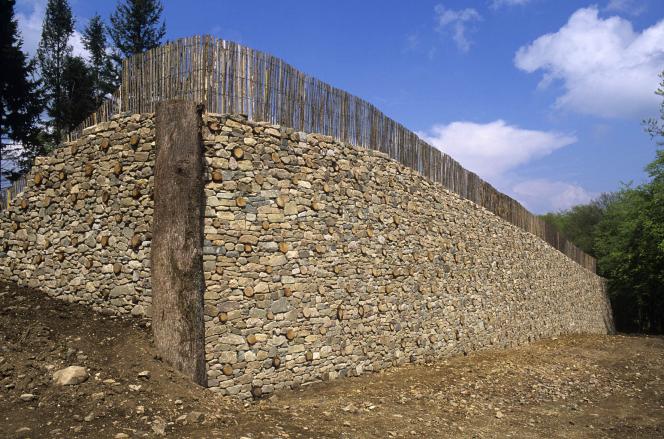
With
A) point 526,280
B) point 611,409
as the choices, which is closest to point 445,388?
point 611,409

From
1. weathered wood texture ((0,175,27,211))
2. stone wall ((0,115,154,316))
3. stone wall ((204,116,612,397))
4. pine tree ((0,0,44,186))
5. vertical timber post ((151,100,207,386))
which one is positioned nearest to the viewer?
vertical timber post ((151,100,207,386))

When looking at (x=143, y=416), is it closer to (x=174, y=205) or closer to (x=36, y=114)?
(x=174, y=205)

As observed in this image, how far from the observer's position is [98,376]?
17.1ft

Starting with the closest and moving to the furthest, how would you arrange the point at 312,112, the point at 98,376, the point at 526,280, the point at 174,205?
the point at 98,376 → the point at 174,205 → the point at 312,112 → the point at 526,280

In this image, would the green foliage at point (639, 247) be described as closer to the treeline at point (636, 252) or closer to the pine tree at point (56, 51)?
the treeline at point (636, 252)

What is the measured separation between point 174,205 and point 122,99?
7.48 ft

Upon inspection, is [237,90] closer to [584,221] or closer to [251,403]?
[251,403]

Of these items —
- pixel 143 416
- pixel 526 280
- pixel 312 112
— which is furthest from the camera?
pixel 526 280

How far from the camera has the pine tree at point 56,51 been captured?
1881 cm

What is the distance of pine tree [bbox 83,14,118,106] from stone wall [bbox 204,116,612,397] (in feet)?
54.2

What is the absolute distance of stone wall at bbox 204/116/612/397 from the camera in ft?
20.5

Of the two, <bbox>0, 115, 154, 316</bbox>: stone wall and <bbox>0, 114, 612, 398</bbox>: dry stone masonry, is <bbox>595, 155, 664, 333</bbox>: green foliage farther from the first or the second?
<bbox>0, 115, 154, 316</bbox>: stone wall

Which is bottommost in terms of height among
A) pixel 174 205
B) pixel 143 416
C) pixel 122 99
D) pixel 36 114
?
pixel 143 416

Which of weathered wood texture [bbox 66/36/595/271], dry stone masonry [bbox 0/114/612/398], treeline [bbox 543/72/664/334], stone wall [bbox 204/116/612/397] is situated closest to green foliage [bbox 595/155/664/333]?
treeline [bbox 543/72/664/334]
